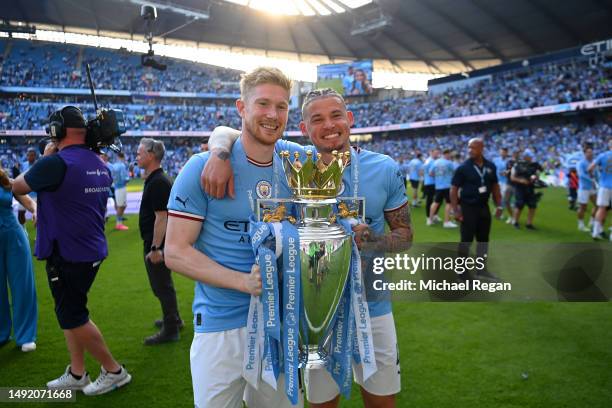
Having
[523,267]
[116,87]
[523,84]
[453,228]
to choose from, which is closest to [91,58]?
[116,87]

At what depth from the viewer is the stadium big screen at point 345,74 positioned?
4334 cm

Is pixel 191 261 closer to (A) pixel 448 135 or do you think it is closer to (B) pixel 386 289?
(B) pixel 386 289

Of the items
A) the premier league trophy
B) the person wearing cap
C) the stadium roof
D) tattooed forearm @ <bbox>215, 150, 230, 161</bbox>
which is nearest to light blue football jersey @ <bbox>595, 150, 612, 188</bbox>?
the person wearing cap

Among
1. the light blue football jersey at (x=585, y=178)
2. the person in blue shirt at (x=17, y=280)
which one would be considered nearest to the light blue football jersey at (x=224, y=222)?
the person in blue shirt at (x=17, y=280)

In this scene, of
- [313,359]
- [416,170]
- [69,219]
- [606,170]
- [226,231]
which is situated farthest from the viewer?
[416,170]

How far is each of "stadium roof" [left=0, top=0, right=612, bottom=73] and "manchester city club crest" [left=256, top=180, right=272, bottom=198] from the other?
31.0 m

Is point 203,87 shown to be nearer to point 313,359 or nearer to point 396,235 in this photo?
point 396,235

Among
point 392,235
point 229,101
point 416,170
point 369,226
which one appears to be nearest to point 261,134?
point 369,226

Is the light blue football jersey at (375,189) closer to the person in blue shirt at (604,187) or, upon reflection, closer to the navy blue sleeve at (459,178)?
the navy blue sleeve at (459,178)

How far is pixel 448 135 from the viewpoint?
41.4 m

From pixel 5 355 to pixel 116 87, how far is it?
46244mm

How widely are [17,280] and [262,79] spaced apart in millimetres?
3826

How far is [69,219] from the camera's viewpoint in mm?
3072

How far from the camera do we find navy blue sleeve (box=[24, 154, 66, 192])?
290 cm
